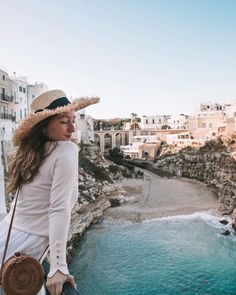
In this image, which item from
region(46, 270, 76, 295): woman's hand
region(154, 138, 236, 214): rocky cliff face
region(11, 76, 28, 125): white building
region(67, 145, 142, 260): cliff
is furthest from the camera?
region(154, 138, 236, 214): rocky cliff face

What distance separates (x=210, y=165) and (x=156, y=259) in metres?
26.6

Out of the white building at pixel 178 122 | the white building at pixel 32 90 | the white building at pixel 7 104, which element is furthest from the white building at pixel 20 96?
the white building at pixel 178 122

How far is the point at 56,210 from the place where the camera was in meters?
1.61

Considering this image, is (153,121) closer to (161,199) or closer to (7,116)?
(161,199)

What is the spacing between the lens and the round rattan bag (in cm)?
150

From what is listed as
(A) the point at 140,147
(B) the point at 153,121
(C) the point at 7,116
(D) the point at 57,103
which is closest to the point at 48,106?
(D) the point at 57,103

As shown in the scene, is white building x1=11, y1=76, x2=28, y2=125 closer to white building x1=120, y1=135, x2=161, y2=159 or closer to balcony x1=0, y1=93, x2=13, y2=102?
balcony x1=0, y1=93, x2=13, y2=102

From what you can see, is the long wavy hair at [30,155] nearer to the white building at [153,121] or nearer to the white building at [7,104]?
the white building at [7,104]

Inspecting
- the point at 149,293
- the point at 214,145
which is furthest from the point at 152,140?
the point at 149,293

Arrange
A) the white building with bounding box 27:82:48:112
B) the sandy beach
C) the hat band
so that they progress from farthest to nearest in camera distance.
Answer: the white building with bounding box 27:82:48:112, the sandy beach, the hat band

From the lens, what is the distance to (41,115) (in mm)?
1745

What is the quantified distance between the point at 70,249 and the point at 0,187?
1300 cm

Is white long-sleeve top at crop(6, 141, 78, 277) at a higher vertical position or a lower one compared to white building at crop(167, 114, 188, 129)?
lower

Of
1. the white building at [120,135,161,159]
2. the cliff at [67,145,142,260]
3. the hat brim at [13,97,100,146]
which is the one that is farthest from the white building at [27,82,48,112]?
the white building at [120,135,161,159]
